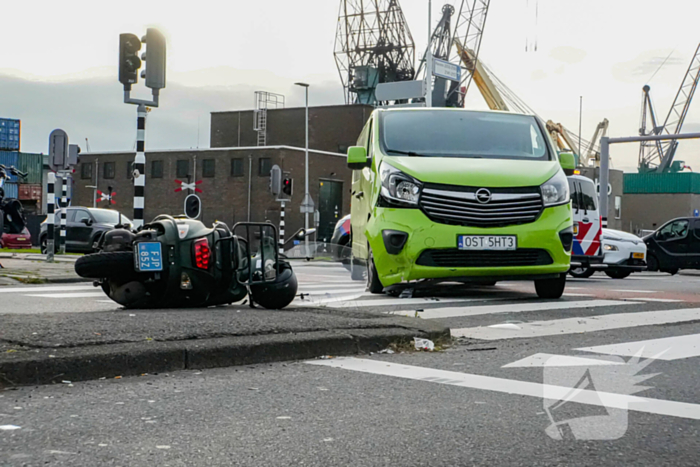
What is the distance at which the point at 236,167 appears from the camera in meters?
61.5

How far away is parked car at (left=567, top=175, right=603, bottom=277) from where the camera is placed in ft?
58.2

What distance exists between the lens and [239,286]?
7.32 metres

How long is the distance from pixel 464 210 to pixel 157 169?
5959cm

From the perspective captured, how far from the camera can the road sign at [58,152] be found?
68.8 ft

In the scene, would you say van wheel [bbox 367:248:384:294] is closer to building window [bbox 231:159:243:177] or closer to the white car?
the white car

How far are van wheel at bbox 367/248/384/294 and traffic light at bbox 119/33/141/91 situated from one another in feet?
21.9

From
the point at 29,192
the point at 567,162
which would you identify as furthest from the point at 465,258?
the point at 29,192

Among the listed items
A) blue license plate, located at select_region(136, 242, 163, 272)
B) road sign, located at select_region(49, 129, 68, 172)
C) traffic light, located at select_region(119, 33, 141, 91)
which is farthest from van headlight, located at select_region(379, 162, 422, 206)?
road sign, located at select_region(49, 129, 68, 172)

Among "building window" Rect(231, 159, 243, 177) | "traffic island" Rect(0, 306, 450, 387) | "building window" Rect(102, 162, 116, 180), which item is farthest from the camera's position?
"building window" Rect(102, 162, 116, 180)

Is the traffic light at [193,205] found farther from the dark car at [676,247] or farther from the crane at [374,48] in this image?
the crane at [374,48]

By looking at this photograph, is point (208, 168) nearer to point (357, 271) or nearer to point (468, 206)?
point (357, 271)

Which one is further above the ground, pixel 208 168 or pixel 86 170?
pixel 208 168

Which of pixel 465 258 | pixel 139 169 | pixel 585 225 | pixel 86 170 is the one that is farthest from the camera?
pixel 86 170

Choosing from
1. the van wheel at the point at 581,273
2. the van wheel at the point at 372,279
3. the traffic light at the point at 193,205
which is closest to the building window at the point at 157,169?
the traffic light at the point at 193,205
